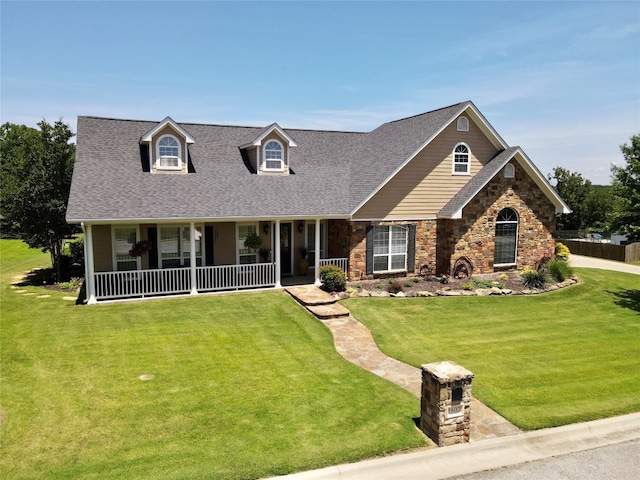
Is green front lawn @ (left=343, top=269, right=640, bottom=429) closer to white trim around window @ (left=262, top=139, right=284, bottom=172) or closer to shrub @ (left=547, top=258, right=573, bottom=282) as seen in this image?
shrub @ (left=547, top=258, right=573, bottom=282)

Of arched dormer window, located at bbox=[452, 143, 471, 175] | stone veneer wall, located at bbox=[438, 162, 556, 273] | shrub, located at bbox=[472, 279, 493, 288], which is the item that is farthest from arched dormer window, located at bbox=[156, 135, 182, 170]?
shrub, located at bbox=[472, 279, 493, 288]

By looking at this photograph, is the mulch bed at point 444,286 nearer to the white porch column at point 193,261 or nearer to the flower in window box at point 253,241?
the flower in window box at point 253,241

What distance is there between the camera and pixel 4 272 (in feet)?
84.8

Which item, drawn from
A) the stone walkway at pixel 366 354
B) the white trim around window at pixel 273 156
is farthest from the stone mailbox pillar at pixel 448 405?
the white trim around window at pixel 273 156

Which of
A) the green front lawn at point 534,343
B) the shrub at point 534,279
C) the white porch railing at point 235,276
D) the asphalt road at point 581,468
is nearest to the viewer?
the asphalt road at point 581,468

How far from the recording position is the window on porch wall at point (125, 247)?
1881cm

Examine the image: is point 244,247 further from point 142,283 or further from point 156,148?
point 156,148

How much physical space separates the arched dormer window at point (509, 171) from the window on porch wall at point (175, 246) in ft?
44.3

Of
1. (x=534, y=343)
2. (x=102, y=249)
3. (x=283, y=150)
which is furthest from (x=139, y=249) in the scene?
(x=534, y=343)

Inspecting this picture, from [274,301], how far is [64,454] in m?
10.2

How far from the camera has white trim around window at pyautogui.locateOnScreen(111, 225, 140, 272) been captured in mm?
18766

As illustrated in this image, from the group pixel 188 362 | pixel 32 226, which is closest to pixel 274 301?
pixel 188 362

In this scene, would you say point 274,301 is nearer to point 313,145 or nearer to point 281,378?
point 281,378

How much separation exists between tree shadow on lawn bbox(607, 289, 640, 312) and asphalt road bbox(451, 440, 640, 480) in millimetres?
11775
